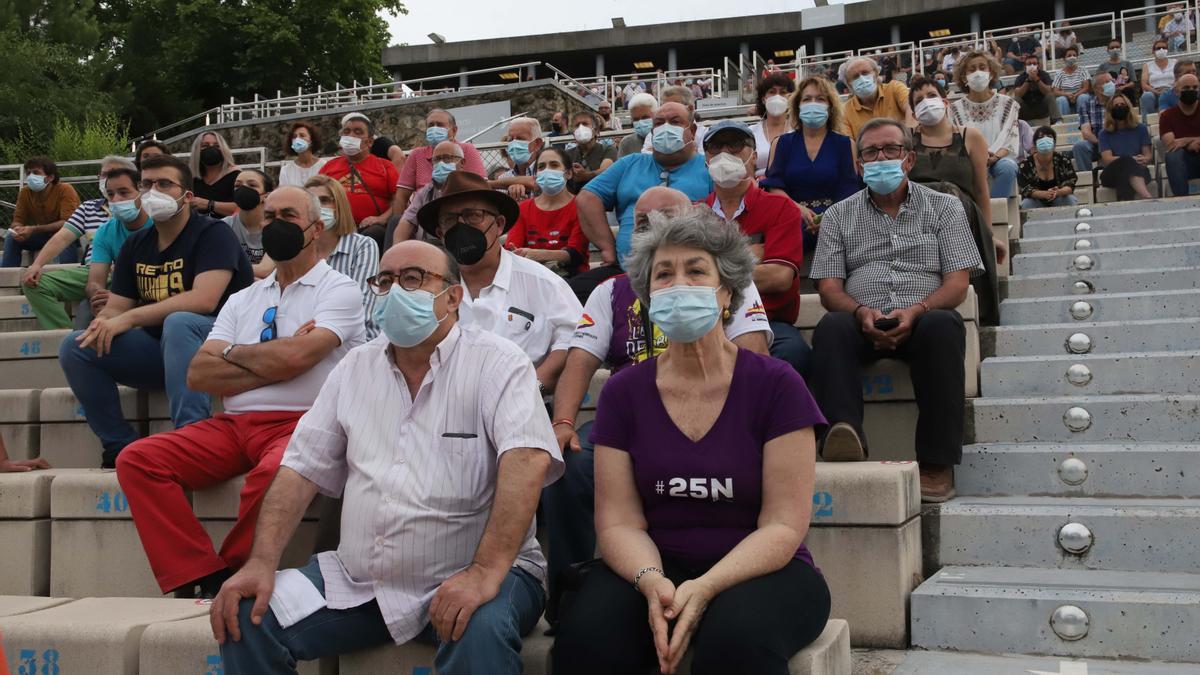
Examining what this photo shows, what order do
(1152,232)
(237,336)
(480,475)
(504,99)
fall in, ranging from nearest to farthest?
(480,475) < (237,336) < (1152,232) < (504,99)

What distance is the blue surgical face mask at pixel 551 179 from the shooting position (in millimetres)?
6868

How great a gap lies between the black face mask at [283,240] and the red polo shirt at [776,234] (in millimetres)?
1825

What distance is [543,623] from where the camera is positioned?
329 centimetres

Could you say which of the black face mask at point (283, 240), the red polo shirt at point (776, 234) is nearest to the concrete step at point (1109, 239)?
the red polo shirt at point (776, 234)

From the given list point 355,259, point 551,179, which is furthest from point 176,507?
point 551,179

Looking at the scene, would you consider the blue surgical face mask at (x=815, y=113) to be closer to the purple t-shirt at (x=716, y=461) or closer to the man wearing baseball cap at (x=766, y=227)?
the man wearing baseball cap at (x=766, y=227)

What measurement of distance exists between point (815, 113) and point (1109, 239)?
78.2 inches

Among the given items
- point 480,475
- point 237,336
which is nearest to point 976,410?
point 480,475

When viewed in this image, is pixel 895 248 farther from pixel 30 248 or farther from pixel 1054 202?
pixel 30 248

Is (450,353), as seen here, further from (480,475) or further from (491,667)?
(491,667)

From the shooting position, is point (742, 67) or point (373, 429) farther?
point (742, 67)

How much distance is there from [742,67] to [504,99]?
16.7ft

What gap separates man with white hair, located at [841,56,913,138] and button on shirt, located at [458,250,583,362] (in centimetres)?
367

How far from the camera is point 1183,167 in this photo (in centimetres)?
914
